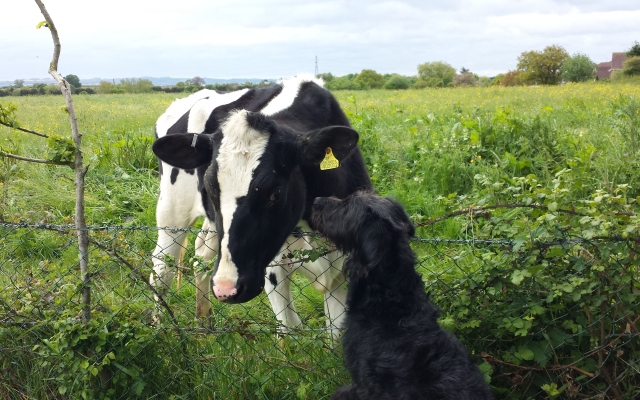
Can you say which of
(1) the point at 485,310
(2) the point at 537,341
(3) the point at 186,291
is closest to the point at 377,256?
(1) the point at 485,310

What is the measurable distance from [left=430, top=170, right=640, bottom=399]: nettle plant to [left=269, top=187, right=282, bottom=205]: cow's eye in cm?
96

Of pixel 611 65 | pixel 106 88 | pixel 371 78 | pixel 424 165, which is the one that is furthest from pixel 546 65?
pixel 424 165

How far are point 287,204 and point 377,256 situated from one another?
2.88ft

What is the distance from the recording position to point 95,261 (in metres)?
3.56

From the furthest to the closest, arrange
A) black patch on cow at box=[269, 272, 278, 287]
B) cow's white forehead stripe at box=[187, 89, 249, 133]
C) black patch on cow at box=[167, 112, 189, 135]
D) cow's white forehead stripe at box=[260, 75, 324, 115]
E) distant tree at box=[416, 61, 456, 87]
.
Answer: distant tree at box=[416, 61, 456, 87]
black patch on cow at box=[167, 112, 189, 135]
cow's white forehead stripe at box=[187, 89, 249, 133]
black patch on cow at box=[269, 272, 278, 287]
cow's white forehead stripe at box=[260, 75, 324, 115]

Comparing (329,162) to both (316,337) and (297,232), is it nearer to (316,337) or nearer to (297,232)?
(297,232)

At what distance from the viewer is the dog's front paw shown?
298 cm

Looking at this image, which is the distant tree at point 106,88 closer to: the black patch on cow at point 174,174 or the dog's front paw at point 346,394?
the black patch on cow at point 174,174

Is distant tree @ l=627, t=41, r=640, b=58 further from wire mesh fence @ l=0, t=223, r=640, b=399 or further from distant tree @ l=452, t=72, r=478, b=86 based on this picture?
wire mesh fence @ l=0, t=223, r=640, b=399

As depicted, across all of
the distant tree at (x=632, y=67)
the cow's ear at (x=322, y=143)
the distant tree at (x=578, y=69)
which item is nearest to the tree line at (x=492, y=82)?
the distant tree at (x=578, y=69)

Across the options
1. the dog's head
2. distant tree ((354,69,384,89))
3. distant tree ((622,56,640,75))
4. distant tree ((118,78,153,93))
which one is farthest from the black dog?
distant tree ((354,69,384,89))

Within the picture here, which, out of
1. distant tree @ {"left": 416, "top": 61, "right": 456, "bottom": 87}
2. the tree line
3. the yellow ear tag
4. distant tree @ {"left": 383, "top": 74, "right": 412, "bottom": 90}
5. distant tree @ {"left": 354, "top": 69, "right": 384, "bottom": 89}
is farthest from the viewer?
distant tree @ {"left": 416, "top": 61, "right": 456, "bottom": 87}

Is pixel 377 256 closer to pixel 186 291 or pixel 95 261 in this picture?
pixel 95 261

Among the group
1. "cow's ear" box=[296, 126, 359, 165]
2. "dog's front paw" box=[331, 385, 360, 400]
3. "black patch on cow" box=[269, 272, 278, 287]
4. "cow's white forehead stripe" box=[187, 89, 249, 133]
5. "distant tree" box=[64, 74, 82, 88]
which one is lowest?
"dog's front paw" box=[331, 385, 360, 400]
